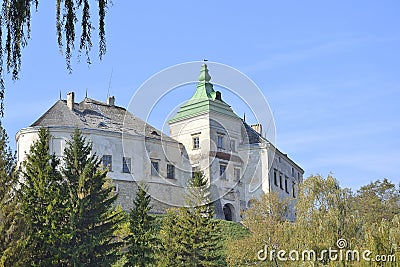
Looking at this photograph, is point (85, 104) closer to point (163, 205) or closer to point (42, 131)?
point (163, 205)

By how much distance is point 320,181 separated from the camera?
34.7 meters

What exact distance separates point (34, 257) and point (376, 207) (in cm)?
3941

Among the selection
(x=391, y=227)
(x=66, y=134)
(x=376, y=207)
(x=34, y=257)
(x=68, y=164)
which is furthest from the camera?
(x=376, y=207)

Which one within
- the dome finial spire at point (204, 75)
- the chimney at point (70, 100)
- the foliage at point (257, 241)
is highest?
the dome finial spire at point (204, 75)

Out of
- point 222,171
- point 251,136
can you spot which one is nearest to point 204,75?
point 251,136

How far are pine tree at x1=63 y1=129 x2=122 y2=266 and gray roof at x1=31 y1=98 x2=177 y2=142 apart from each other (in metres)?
17.5

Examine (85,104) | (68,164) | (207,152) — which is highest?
(85,104)

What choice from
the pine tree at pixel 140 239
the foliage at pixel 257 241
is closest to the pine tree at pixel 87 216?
the pine tree at pixel 140 239

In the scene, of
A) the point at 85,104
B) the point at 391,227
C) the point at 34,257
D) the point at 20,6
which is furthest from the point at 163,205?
the point at 20,6

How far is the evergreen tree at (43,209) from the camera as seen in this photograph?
27.2m

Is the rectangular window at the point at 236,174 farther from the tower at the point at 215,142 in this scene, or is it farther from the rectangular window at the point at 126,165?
the rectangular window at the point at 126,165

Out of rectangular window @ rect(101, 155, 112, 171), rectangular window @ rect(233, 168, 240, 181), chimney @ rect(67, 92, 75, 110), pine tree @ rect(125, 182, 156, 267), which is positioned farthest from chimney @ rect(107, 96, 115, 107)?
pine tree @ rect(125, 182, 156, 267)

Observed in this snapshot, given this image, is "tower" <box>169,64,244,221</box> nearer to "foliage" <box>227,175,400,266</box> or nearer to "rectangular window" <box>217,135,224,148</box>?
"rectangular window" <box>217,135,224,148</box>

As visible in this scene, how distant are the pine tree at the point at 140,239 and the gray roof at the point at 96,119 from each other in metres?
16.5
